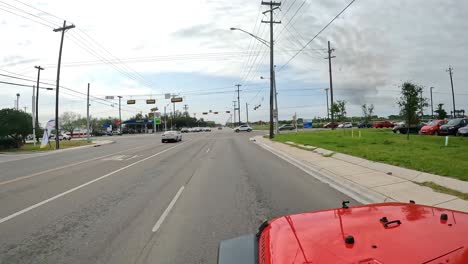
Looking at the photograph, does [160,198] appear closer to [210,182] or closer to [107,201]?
[107,201]

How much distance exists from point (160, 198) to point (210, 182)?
2.66m

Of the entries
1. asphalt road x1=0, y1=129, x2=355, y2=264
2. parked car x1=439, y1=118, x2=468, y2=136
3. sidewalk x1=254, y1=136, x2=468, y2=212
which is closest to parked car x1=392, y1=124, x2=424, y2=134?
parked car x1=439, y1=118, x2=468, y2=136

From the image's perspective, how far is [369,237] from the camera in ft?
8.16

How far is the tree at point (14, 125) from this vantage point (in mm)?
41312

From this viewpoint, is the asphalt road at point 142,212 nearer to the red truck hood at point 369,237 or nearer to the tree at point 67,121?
the red truck hood at point 369,237

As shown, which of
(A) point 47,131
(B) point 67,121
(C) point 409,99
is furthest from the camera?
(B) point 67,121

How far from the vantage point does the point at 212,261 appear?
4797mm

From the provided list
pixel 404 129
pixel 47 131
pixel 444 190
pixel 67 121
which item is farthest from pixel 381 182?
pixel 67 121

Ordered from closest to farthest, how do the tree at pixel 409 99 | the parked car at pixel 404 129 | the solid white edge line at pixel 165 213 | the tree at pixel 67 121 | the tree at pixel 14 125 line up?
the solid white edge line at pixel 165 213, the tree at pixel 409 99, the parked car at pixel 404 129, the tree at pixel 14 125, the tree at pixel 67 121

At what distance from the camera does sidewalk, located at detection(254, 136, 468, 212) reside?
26.6ft

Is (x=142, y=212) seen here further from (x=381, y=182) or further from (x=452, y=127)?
(x=452, y=127)

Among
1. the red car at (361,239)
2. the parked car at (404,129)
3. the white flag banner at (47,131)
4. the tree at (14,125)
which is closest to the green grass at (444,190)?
the red car at (361,239)

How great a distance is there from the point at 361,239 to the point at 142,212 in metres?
5.94

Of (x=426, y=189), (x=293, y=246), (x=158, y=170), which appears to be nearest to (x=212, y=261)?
(x=293, y=246)
